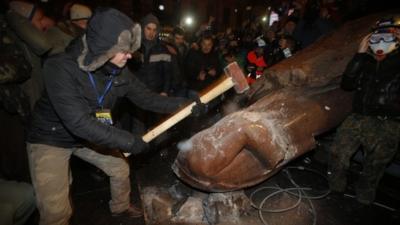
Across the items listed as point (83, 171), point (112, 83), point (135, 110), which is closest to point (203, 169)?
point (112, 83)

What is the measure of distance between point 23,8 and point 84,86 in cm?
212

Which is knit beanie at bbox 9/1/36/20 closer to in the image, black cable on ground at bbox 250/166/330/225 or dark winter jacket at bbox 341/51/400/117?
black cable on ground at bbox 250/166/330/225

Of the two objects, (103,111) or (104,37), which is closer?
(104,37)

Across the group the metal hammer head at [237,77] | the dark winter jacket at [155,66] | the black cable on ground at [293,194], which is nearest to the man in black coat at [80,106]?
the metal hammer head at [237,77]

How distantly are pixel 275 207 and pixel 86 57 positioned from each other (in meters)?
→ 2.90

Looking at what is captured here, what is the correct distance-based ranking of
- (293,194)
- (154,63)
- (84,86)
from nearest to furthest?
(84,86) < (293,194) < (154,63)

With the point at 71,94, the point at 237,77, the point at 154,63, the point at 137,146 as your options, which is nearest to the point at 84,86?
the point at 71,94

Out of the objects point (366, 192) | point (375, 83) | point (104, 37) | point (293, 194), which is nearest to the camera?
point (104, 37)

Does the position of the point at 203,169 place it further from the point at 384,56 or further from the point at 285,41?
the point at 285,41

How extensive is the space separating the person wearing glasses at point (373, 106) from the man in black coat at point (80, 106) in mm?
2805

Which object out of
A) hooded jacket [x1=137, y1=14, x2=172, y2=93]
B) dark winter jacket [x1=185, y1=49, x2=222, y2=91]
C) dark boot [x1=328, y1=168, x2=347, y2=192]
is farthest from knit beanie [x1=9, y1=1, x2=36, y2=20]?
dark boot [x1=328, y1=168, x2=347, y2=192]

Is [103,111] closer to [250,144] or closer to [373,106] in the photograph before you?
[250,144]

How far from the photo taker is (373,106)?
11.5 ft

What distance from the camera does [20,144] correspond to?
3.54 metres
